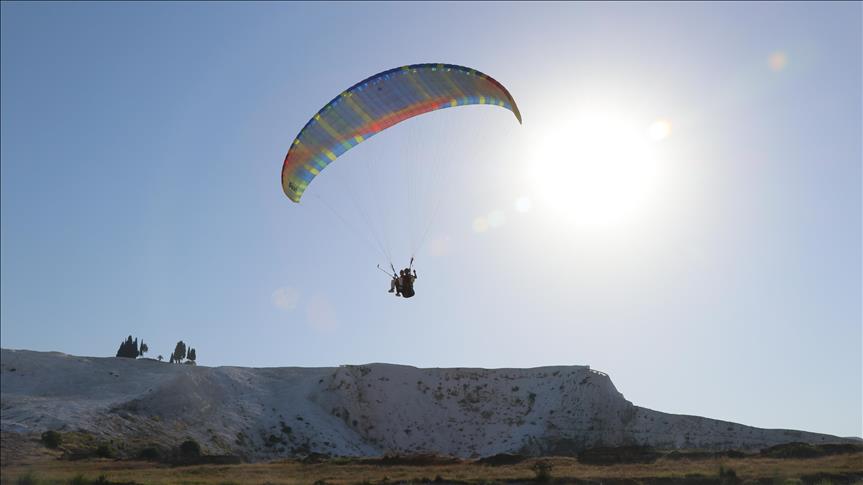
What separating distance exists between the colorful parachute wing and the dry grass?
10.3m

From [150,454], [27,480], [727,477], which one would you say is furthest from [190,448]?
[727,477]

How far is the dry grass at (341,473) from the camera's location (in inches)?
851

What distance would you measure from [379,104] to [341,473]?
1409cm

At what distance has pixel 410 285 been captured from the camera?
2300 cm

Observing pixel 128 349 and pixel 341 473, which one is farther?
pixel 128 349

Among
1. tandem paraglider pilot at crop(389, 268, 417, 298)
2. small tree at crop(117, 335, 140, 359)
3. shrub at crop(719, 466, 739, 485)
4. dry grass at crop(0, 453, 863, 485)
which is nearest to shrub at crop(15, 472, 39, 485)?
dry grass at crop(0, 453, 863, 485)

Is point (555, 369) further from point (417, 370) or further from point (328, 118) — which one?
point (328, 118)

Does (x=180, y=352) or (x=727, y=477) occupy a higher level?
(x=180, y=352)

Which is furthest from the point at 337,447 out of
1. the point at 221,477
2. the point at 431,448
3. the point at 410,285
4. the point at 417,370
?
the point at 410,285

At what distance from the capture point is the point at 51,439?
31469mm

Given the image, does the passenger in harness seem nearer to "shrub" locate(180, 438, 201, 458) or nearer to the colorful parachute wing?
the colorful parachute wing

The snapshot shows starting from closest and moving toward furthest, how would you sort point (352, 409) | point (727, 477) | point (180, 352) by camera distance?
point (727, 477), point (352, 409), point (180, 352)

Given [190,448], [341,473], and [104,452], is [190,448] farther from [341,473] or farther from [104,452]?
[341,473]

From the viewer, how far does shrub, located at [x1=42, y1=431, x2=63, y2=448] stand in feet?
102
